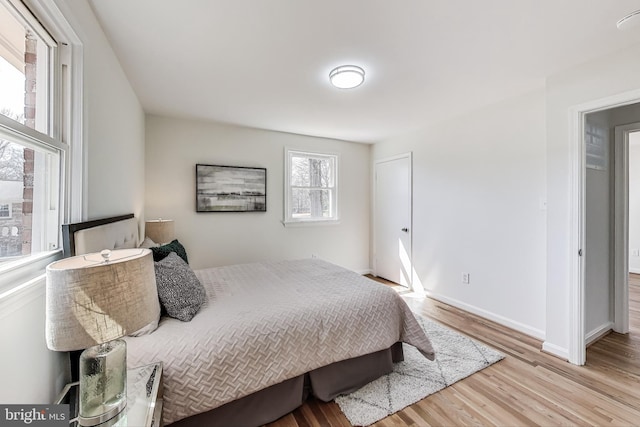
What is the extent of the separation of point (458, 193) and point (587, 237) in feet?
4.11

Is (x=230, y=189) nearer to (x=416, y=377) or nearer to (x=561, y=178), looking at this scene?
(x=416, y=377)

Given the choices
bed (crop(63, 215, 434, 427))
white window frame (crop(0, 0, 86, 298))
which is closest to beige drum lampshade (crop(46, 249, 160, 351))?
white window frame (crop(0, 0, 86, 298))

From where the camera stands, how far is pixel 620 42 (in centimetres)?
186

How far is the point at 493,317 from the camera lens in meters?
3.00

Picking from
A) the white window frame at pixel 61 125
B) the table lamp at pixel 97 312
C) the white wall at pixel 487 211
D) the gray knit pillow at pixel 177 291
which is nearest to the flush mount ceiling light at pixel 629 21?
the white wall at pixel 487 211

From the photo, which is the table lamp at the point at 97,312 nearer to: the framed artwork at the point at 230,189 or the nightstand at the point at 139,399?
the nightstand at the point at 139,399

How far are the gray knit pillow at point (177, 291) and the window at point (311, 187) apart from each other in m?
2.37

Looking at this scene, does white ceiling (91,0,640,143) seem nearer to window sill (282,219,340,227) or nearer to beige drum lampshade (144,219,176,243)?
beige drum lampshade (144,219,176,243)

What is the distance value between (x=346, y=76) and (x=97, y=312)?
219cm

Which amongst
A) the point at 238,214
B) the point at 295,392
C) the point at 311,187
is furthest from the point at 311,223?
the point at 295,392

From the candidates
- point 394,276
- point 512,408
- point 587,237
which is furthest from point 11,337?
point 394,276

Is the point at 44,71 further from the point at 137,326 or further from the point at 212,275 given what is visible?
the point at 212,275

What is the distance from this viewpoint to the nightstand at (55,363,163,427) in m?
0.92

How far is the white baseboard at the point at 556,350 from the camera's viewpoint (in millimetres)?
2240
